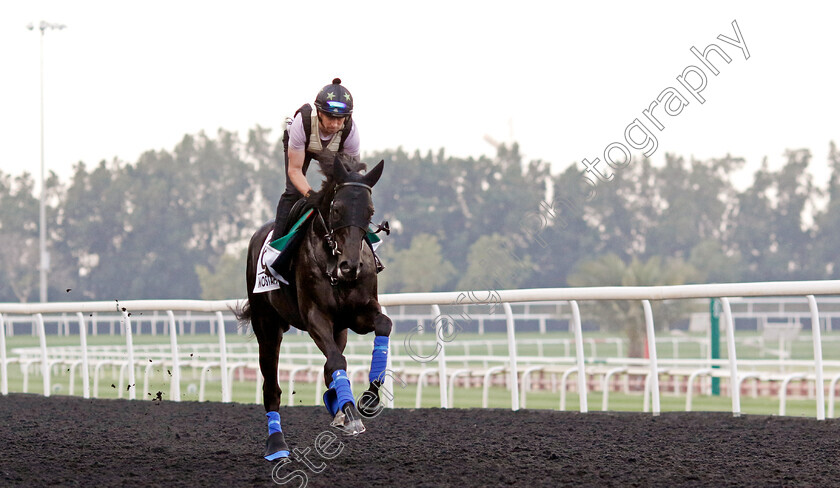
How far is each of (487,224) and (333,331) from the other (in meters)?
61.6

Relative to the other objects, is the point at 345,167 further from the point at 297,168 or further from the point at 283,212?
the point at 283,212

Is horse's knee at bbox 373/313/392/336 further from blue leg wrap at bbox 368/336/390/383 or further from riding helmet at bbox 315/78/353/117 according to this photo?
riding helmet at bbox 315/78/353/117

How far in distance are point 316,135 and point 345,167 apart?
0.50 meters

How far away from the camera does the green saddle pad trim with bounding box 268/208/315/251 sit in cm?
544

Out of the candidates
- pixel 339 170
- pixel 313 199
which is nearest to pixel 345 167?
pixel 339 170

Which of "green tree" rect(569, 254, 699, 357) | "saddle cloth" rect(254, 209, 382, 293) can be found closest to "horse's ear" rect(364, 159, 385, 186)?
"saddle cloth" rect(254, 209, 382, 293)

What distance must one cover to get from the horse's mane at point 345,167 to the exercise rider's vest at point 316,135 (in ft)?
0.76

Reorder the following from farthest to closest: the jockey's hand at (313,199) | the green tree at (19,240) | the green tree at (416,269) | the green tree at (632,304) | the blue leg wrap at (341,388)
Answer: the green tree at (19,240)
the green tree at (416,269)
the green tree at (632,304)
the jockey's hand at (313,199)
the blue leg wrap at (341,388)

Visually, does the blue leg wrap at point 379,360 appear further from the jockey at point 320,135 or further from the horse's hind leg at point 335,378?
the jockey at point 320,135

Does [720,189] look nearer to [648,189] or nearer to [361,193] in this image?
[648,189]

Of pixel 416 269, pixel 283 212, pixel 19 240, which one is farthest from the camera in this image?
pixel 19 240

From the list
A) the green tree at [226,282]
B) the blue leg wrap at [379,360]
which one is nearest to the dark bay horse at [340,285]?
the blue leg wrap at [379,360]

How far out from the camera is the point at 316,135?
5543mm

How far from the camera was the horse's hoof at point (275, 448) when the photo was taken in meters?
5.47
